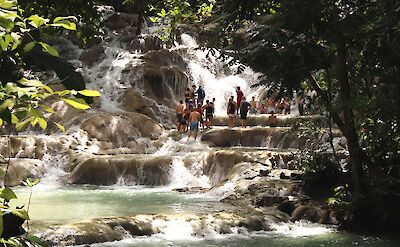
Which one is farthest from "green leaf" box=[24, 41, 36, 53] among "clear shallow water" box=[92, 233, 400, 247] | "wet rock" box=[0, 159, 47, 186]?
"wet rock" box=[0, 159, 47, 186]

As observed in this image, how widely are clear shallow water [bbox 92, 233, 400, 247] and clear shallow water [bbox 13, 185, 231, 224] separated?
1.78 metres

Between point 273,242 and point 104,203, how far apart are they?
525 centimetres

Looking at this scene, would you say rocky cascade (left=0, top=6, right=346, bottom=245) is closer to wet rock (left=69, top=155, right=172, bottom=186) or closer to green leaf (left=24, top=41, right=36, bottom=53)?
wet rock (left=69, top=155, right=172, bottom=186)

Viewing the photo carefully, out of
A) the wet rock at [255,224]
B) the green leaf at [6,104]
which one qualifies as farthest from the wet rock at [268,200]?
the green leaf at [6,104]

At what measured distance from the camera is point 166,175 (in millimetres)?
16562

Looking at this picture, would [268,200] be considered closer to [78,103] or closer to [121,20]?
[78,103]

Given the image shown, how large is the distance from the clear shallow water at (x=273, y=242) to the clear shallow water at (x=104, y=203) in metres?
1.78

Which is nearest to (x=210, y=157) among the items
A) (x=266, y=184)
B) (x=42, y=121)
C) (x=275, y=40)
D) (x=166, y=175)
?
(x=166, y=175)

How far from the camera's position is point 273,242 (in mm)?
8344

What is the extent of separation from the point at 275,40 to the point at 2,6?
4.68 meters

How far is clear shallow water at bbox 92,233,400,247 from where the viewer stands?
26.4 feet

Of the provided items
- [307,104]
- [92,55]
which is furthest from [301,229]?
[92,55]

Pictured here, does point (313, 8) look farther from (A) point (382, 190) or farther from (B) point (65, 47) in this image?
(B) point (65, 47)

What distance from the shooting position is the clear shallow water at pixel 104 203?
33.9ft
